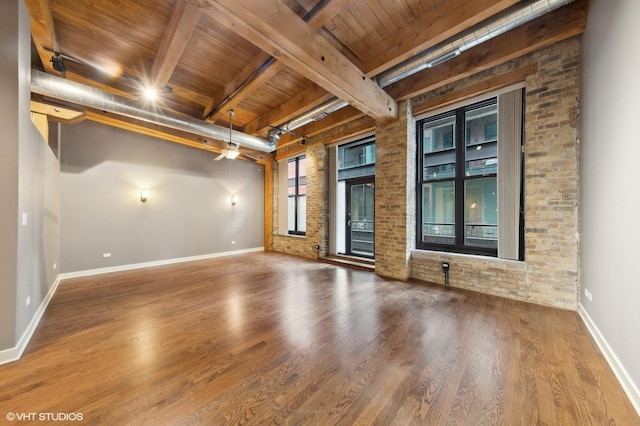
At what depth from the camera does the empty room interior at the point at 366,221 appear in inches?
69.6

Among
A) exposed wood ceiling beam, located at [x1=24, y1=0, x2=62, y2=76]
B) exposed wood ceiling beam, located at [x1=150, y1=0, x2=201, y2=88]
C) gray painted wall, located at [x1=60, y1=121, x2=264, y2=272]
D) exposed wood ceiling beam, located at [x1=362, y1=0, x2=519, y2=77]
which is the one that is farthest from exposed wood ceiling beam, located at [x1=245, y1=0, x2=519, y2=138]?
gray painted wall, located at [x1=60, y1=121, x2=264, y2=272]

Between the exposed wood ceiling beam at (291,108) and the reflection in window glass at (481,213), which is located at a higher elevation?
the exposed wood ceiling beam at (291,108)

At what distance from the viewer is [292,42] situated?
2523mm

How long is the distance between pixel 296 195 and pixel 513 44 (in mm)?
6110

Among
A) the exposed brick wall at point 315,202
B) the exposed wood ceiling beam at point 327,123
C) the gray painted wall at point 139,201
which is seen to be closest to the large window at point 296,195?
the exposed brick wall at point 315,202

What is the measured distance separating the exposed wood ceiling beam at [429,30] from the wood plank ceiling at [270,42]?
→ 1 centimetres

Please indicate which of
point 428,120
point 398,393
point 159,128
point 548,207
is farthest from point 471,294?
point 159,128

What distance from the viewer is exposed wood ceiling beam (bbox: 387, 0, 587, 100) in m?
2.87

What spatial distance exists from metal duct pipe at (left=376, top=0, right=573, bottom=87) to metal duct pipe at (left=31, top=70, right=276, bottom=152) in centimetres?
383

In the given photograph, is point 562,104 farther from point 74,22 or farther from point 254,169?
point 254,169

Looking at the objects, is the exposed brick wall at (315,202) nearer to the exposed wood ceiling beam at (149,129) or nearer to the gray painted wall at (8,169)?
the exposed wood ceiling beam at (149,129)

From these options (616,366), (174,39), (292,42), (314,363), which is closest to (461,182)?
(616,366)

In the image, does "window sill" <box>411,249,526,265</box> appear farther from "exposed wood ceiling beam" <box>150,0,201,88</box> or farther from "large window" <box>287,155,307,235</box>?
"exposed wood ceiling beam" <box>150,0,201,88</box>

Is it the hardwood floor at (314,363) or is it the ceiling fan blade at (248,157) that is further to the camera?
the ceiling fan blade at (248,157)
